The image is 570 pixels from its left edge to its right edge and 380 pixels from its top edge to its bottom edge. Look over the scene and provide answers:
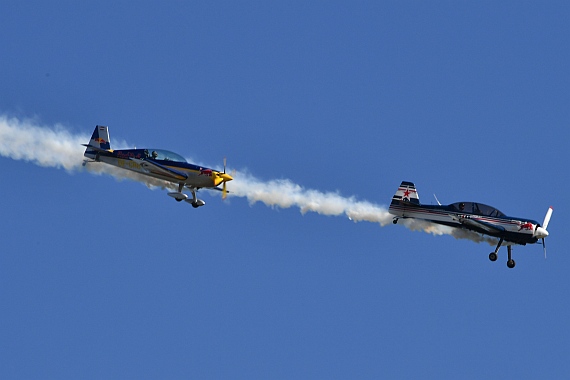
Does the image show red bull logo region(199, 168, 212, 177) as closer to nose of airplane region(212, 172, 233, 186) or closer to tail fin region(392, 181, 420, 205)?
nose of airplane region(212, 172, 233, 186)

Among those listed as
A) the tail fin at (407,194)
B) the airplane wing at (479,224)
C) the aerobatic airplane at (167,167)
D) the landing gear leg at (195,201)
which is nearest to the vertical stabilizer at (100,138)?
the aerobatic airplane at (167,167)

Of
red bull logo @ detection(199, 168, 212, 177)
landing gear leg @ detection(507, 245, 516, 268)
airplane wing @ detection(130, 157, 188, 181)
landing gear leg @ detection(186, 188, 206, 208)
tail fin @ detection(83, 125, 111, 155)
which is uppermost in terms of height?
tail fin @ detection(83, 125, 111, 155)

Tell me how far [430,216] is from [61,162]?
63.1 feet

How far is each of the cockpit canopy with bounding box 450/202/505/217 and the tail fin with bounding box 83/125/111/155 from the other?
18.0 meters

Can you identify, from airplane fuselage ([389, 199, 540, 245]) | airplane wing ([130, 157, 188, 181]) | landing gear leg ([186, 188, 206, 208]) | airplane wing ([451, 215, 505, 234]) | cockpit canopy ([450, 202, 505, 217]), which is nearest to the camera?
airplane fuselage ([389, 199, 540, 245])

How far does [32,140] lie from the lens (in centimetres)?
17000

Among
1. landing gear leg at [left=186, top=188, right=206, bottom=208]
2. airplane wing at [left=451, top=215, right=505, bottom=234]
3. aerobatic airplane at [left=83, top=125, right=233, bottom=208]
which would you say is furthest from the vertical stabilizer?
airplane wing at [left=451, top=215, right=505, bottom=234]

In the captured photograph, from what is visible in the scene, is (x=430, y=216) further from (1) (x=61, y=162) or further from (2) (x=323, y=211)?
(1) (x=61, y=162)

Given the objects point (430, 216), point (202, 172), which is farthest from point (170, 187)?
point (430, 216)

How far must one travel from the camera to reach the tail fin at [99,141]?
6654 inches

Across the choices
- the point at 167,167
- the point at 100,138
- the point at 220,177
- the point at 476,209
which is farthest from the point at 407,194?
the point at 100,138

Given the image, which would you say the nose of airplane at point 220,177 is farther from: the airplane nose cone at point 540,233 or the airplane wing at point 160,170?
the airplane nose cone at point 540,233

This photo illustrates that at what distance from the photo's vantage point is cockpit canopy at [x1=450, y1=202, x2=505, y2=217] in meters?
168

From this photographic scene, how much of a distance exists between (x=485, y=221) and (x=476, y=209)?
30.1 inches
